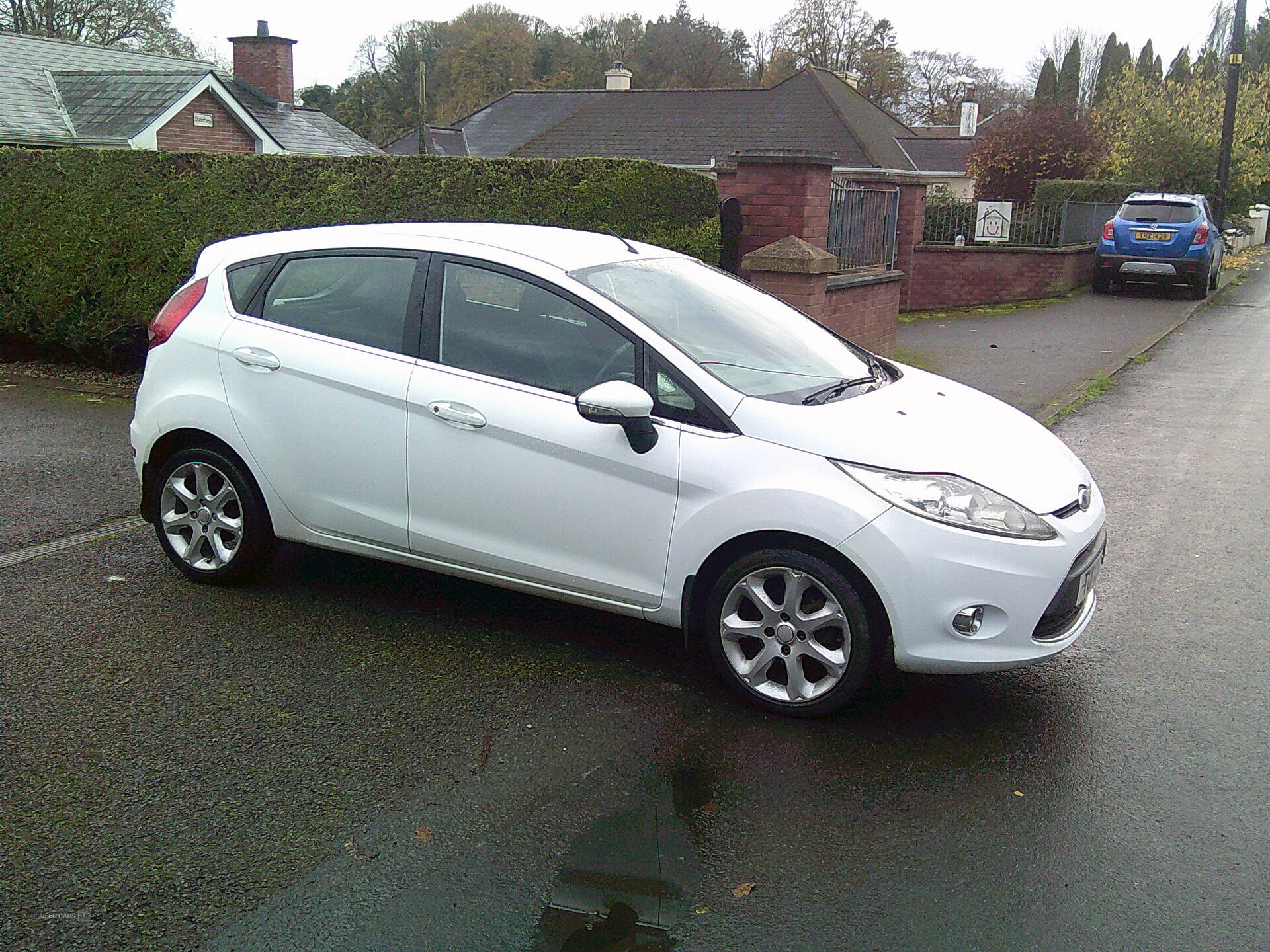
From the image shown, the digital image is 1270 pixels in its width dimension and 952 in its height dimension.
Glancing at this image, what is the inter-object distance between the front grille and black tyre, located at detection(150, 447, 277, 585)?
3.26m

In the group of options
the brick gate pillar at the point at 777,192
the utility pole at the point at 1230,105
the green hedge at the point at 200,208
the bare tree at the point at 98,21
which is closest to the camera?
the green hedge at the point at 200,208

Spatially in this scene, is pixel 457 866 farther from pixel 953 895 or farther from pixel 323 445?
pixel 323 445

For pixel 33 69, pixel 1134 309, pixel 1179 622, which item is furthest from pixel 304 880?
pixel 33 69

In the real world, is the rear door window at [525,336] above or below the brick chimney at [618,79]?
below

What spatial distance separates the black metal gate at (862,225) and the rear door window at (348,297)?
22.6 feet

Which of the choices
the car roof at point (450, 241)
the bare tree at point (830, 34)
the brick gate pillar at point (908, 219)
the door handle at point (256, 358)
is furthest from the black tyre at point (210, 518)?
the bare tree at point (830, 34)

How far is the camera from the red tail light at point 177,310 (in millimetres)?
5406

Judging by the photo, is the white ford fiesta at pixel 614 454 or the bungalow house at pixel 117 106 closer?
the white ford fiesta at pixel 614 454

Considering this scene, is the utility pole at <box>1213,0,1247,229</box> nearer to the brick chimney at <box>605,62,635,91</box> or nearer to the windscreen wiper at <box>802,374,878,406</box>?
the windscreen wiper at <box>802,374,878,406</box>

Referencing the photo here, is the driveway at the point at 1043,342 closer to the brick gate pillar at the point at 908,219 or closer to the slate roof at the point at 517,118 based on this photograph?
the brick gate pillar at the point at 908,219

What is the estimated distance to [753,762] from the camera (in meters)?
3.95

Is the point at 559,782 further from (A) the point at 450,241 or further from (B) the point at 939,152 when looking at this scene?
(B) the point at 939,152

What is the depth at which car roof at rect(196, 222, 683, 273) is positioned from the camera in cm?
492

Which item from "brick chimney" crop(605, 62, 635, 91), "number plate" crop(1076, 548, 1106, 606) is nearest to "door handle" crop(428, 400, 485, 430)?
"number plate" crop(1076, 548, 1106, 606)
